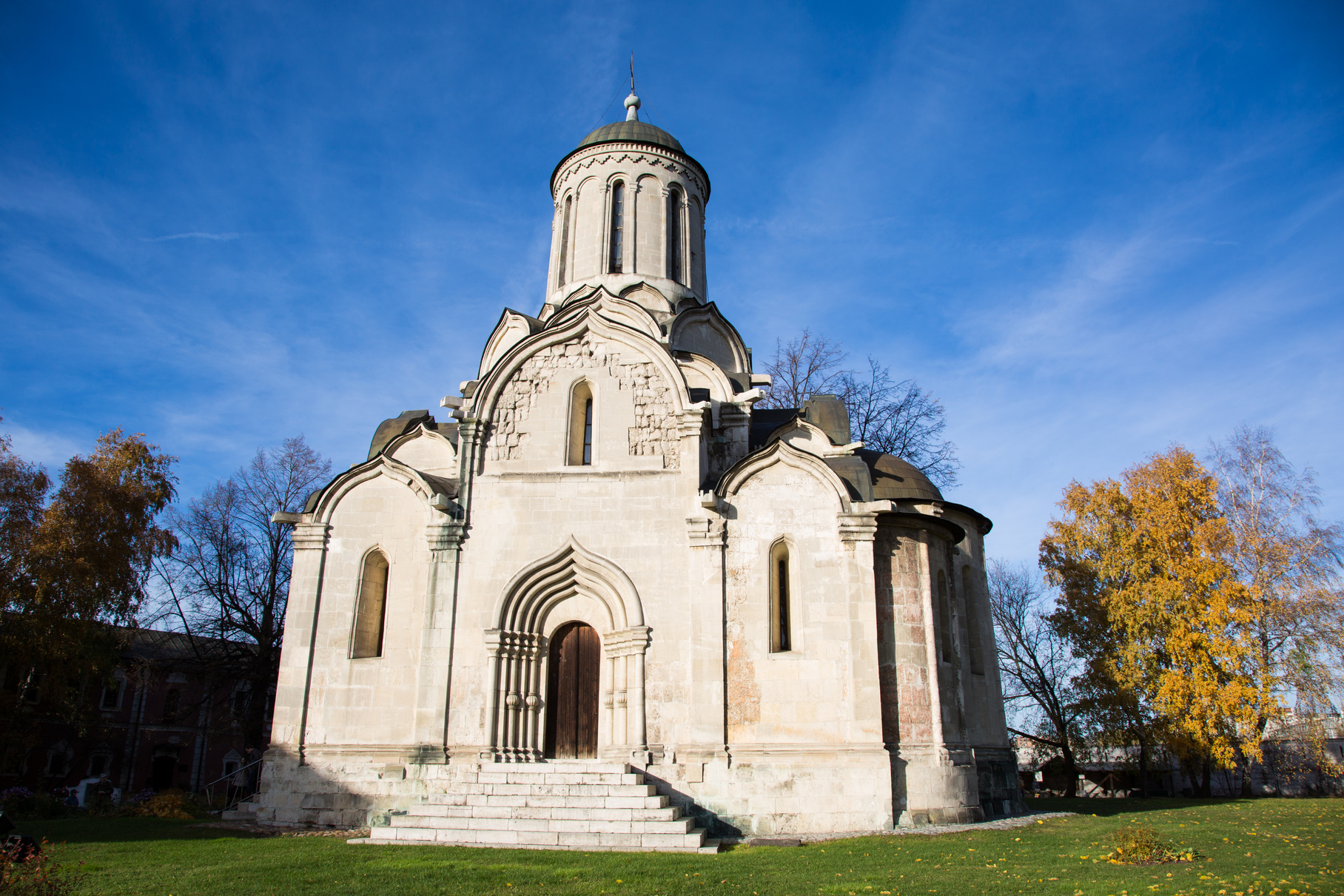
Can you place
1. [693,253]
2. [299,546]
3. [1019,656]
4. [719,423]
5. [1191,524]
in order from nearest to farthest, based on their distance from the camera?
[299,546]
[719,423]
[693,253]
[1191,524]
[1019,656]

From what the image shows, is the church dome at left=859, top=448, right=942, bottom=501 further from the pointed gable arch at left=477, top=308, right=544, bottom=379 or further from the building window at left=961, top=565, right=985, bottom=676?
the pointed gable arch at left=477, top=308, right=544, bottom=379

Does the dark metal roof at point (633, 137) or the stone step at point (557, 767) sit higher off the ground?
the dark metal roof at point (633, 137)

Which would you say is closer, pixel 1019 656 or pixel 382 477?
pixel 382 477

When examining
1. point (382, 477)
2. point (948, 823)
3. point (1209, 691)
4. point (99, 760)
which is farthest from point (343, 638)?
point (99, 760)

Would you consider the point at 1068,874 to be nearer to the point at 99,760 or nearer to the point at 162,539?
the point at 162,539

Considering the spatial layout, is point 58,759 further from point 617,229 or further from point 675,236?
point 675,236

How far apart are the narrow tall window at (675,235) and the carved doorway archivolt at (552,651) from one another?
26.5ft

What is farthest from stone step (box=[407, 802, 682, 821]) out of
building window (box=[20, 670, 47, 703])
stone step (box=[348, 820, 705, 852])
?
building window (box=[20, 670, 47, 703])

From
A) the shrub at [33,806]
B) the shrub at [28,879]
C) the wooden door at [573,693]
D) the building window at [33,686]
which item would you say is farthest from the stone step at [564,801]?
the building window at [33,686]

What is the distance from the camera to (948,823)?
13344 millimetres

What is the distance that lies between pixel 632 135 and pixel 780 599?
40.0 feet

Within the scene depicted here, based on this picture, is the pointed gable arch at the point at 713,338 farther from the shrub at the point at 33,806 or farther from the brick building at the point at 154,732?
the brick building at the point at 154,732

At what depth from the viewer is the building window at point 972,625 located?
17172mm

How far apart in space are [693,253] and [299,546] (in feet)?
35.8
